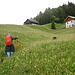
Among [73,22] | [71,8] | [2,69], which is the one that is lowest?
[2,69]

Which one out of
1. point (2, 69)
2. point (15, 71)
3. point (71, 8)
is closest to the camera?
point (15, 71)

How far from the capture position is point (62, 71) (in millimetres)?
6848

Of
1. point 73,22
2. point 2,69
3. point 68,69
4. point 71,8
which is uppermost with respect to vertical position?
point 71,8

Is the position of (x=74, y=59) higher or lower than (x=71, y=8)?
lower

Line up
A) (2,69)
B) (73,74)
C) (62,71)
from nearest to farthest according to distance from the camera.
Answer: (73,74)
(62,71)
(2,69)

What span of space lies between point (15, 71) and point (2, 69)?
152 centimetres

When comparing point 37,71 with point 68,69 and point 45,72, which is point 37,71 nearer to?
point 45,72

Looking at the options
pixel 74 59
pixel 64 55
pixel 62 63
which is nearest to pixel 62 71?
pixel 62 63

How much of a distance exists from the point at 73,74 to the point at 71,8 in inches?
4676

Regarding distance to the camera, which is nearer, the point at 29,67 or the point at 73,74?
the point at 73,74

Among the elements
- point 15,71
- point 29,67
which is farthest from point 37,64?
point 15,71

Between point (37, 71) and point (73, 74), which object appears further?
point (37, 71)

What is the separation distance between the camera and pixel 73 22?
65.4 metres

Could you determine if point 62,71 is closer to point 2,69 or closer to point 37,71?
point 37,71
